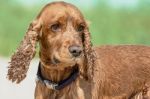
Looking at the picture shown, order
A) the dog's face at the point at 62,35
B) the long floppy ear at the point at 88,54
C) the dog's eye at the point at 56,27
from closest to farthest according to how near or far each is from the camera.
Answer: the dog's face at the point at 62,35
the dog's eye at the point at 56,27
the long floppy ear at the point at 88,54

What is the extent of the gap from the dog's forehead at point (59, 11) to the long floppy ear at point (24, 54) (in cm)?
20

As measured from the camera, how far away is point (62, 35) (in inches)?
422

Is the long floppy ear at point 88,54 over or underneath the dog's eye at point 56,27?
underneath

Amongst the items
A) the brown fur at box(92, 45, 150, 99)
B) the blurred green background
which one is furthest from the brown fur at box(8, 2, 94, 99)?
the blurred green background

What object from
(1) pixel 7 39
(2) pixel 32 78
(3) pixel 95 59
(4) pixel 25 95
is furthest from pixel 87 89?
(1) pixel 7 39

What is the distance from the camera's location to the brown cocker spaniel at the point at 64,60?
35.1 feet

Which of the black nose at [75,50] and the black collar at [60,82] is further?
the black collar at [60,82]

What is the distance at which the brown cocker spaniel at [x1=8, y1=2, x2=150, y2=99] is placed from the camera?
35.1 ft

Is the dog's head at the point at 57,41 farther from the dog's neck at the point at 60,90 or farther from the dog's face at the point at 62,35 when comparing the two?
the dog's neck at the point at 60,90

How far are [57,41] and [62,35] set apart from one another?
10 centimetres

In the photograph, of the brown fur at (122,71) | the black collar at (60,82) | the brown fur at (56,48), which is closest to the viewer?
the brown fur at (56,48)

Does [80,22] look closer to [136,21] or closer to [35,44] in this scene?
[35,44]

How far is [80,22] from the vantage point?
10914mm

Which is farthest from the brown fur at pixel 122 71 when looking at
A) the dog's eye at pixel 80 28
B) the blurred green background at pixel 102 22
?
the blurred green background at pixel 102 22
